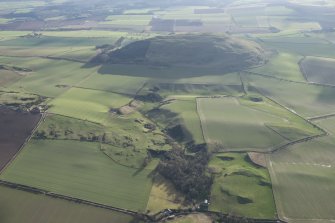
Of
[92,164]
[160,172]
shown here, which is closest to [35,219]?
[92,164]

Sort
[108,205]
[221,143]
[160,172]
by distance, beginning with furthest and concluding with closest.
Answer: [221,143] → [160,172] → [108,205]

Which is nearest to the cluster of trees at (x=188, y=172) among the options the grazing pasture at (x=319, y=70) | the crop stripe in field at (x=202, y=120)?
the crop stripe in field at (x=202, y=120)

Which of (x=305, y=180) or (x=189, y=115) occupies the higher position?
(x=189, y=115)

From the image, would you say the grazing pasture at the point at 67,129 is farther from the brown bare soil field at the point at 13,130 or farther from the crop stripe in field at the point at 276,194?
the crop stripe in field at the point at 276,194

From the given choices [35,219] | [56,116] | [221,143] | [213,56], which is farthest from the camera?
[213,56]

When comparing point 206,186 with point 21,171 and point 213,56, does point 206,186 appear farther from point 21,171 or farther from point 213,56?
point 213,56

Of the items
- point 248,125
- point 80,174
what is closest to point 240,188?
point 248,125

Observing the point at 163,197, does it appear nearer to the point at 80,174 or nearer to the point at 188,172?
the point at 188,172
